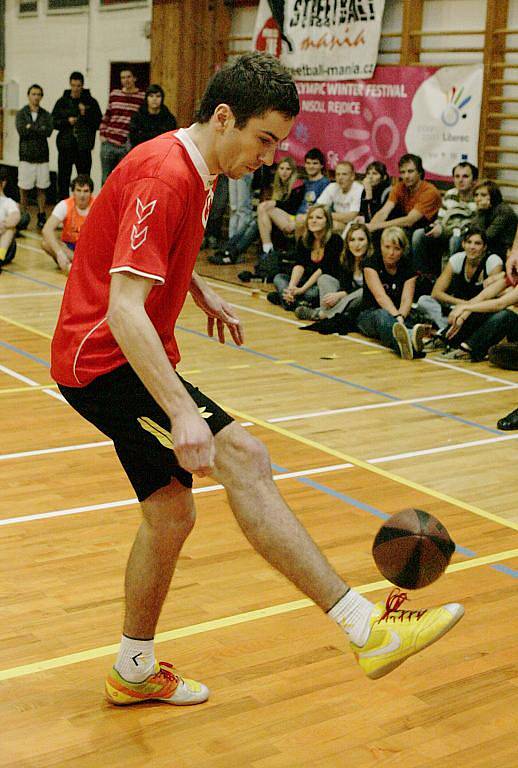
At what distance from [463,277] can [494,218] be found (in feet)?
2.25

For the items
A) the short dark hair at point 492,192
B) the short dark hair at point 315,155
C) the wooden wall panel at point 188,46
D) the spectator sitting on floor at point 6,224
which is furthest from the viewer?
the wooden wall panel at point 188,46

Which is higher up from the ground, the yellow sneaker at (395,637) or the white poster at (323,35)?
the white poster at (323,35)

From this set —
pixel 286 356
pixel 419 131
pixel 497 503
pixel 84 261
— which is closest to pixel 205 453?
pixel 84 261

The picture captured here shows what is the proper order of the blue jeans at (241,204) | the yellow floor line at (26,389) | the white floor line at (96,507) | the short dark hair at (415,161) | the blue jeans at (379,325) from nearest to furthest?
the white floor line at (96,507) → the yellow floor line at (26,389) → the blue jeans at (379,325) → the short dark hair at (415,161) → the blue jeans at (241,204)

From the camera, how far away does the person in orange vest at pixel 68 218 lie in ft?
36.5

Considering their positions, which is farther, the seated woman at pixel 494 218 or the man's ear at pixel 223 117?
the seated woman at pixel 494 218

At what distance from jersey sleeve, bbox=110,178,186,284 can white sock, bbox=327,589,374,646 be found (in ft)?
3.01

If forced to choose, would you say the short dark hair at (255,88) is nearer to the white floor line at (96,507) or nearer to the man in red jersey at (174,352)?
the man in red jersey at (174,352)

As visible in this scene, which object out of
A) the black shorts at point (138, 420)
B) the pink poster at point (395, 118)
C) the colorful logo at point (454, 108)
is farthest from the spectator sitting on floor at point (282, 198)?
the black shorts at point (138, 420)

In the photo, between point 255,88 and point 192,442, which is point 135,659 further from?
point 255,88

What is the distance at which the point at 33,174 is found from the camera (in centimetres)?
1516

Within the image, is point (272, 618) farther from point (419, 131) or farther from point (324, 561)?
point (419, 131)

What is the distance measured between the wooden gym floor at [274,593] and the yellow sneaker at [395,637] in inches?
14.3

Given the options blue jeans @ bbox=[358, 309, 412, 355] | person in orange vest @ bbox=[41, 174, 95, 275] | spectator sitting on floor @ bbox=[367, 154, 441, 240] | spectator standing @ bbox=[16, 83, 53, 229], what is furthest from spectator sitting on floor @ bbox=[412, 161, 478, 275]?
spectator standing @ bbox=[16, 83, 53, 229]
